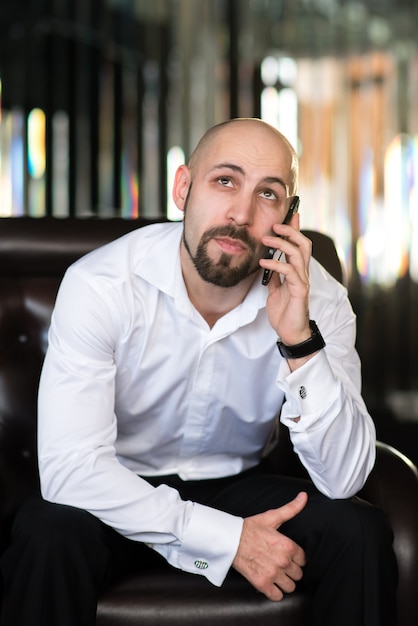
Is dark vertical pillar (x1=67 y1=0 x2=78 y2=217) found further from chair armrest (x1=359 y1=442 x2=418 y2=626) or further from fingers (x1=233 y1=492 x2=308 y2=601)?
fingers (x1=233 y1=492 x2=308 y2=601)

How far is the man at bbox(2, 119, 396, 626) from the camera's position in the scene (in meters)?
1.52

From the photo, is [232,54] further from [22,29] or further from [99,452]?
[99,452]

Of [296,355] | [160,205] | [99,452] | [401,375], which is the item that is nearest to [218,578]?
[99,452]

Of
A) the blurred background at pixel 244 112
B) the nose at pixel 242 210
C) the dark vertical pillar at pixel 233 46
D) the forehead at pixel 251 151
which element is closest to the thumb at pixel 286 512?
the nose at pixel 242 210

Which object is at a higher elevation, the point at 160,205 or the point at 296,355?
the point at 160,205

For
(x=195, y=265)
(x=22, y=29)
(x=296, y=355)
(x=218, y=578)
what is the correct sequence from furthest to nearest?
1. (x=22, y=29)
2. (x=195, y=265)
3. (x=296, y=355)
4. (x=218, y=578)

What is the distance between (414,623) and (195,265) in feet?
2.65

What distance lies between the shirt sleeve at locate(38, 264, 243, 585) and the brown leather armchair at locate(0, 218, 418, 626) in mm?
66

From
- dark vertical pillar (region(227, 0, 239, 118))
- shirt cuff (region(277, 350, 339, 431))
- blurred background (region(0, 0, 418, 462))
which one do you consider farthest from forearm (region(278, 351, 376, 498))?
dark vertical pillar (region(227, 0, 239, 118))

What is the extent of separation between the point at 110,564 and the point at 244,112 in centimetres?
315

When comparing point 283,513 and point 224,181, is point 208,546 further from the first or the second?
point 224,181

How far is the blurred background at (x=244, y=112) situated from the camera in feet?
13.7

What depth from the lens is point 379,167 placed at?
4.57m

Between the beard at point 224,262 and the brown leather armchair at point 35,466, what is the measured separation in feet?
1.33
